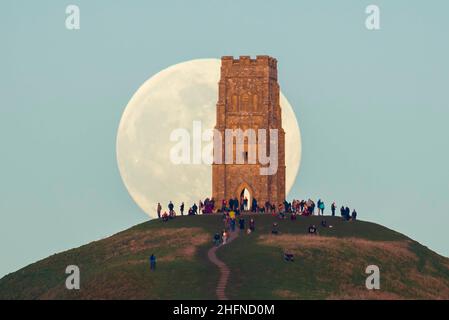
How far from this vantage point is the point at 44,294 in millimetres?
123125

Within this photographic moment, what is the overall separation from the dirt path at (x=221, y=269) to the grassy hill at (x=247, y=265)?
1.43ft

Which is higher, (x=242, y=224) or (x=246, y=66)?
(x=246, y=66)

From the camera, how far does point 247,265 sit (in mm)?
116438

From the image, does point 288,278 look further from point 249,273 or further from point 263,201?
point 263,201

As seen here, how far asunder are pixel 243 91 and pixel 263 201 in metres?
11.4

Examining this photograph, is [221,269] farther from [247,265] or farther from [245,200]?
[245,200]

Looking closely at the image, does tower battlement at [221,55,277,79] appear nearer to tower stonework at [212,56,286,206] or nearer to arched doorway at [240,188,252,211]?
tower stonework at [212,56,286,206]

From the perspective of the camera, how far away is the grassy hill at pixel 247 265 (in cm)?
11219

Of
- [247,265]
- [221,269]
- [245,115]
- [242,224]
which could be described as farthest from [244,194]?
[221,269]

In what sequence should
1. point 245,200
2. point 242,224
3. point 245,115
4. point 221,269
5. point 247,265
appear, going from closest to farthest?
point 221,269, point 247,265, point 242,224, point 245,200, point 245,115

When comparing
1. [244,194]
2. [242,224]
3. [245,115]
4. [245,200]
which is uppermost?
[245,115]

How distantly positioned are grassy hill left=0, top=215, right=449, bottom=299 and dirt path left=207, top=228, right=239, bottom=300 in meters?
0.44

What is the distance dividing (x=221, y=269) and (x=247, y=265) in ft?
8.14

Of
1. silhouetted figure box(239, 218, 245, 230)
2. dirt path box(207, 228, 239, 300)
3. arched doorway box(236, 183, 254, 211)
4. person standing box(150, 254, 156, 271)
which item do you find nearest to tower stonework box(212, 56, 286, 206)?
arched doorway box(236, 183, 254, 211)
